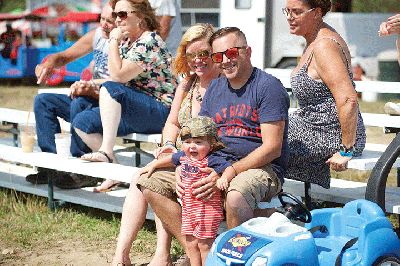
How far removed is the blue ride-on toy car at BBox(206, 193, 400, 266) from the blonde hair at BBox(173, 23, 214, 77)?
120 cm

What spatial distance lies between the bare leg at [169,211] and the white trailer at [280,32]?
283 inches

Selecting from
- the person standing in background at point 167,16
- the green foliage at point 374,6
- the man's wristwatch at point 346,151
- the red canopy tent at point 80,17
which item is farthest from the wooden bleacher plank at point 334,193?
the red canopy tent at point 80,17

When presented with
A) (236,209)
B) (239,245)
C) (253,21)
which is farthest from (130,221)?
(253,21)

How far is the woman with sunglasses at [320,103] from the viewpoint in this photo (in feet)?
14.0

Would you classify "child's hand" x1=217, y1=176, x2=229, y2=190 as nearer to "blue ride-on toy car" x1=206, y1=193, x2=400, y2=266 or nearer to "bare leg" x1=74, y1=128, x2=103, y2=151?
"blue ride-on toy car" x1=206, y1=193, x2=400, y2=266

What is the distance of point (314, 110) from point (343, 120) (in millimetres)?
343

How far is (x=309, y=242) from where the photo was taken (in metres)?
3.52

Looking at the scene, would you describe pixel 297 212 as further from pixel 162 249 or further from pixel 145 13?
pixel 145 13

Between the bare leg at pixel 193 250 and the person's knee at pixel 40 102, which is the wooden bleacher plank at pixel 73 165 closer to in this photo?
the person's knee at pixel 40 102

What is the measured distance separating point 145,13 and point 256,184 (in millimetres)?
2038

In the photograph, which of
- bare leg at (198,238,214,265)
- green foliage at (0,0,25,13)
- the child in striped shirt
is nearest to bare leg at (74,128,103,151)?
the child in striped shirt

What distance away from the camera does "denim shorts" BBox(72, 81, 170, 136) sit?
18.4 ft

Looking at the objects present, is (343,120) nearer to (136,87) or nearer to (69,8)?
(136,87)

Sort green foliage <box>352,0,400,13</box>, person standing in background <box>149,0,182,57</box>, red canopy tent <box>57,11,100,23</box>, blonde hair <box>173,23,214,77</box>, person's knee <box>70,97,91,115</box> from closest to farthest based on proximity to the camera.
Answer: blonde hair <box>173,23,214,77</box> < person's knee <box>70,97,91,115</box> < person standing in background <box>149,0,182,57</box> < green foliage <box>352,0,400,13</box> < red canopy tent <box>57,11,100,23</box>
